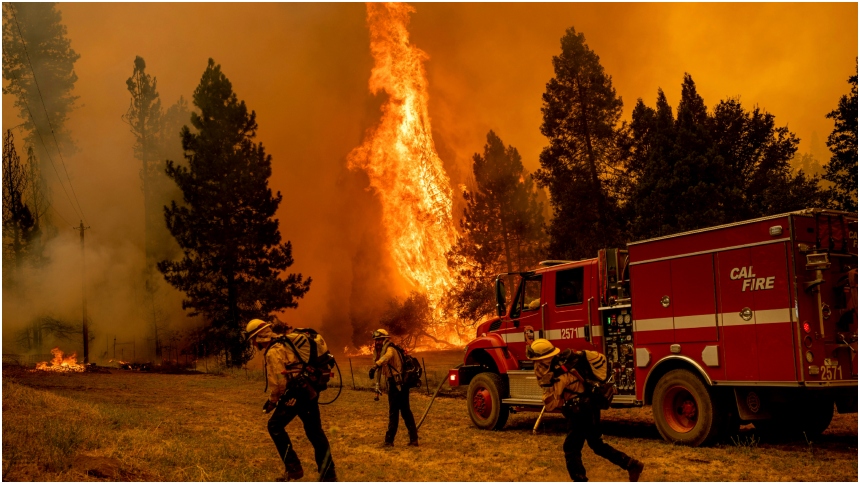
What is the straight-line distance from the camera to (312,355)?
8938mm

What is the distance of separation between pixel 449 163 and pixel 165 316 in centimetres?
2782

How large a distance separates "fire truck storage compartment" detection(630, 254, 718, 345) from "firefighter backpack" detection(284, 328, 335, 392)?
19.3 ft

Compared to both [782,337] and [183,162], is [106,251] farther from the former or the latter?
[782,337]

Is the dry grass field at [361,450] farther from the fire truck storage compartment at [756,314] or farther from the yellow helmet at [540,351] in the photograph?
the yellow helmet at [540,351]

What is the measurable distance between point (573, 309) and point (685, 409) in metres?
2.97

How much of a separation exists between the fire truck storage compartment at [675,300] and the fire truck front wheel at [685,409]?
704 millimetres

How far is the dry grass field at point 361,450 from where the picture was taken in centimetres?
905

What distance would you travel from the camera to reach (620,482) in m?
8.66

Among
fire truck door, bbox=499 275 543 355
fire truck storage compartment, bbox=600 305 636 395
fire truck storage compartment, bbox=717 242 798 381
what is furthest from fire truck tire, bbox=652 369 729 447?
fire truck door, bbox=499 275 543 355

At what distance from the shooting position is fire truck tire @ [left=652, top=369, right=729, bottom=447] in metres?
10.7

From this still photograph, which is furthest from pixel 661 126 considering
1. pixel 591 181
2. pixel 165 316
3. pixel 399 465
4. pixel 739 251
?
pixel 165 316

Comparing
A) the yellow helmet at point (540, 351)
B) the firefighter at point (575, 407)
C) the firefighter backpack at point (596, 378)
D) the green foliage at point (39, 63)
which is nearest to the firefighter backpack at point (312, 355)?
the yellow helmet at point (540, 351)

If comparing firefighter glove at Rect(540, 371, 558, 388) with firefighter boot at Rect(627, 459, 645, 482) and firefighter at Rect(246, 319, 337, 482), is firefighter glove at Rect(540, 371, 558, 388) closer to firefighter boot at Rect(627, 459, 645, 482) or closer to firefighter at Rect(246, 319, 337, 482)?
firefighter boot at Rect(627, 459, 645, 482)

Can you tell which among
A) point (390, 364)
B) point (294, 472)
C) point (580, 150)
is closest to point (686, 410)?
point (390, 364)
